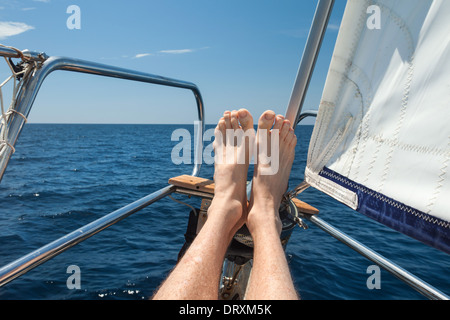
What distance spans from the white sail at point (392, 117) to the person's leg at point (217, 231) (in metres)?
0.35

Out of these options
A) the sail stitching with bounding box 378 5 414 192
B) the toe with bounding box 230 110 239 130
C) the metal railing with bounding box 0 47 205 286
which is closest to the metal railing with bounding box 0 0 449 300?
the metal railing with bounding box 0 47 205 286

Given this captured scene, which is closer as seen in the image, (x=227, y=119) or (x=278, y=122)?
(x=278, y=122)

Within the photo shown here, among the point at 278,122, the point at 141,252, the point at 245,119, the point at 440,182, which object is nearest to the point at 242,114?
the point at 245,119

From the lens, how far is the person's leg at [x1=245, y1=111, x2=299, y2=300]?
0.74 metres

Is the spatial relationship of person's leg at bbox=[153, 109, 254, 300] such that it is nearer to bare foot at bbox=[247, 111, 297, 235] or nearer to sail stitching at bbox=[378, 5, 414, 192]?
bare foot at bbox=[247, 111, 297, 235]

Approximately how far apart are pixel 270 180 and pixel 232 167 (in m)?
0.20

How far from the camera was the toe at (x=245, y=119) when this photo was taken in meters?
1.43

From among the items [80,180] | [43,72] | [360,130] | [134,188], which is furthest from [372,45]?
[80,180]

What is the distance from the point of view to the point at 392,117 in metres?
0.75

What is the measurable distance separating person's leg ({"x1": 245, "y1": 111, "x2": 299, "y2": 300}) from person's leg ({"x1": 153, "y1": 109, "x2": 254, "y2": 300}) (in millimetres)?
62

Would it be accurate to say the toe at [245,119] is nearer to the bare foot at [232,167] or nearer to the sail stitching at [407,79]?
the bare foot at [232,167]

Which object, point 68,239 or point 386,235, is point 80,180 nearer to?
point 386,235

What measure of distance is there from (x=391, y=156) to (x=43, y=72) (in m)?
0.82

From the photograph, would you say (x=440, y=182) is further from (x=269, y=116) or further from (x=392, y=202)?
(x=269, y=116)
